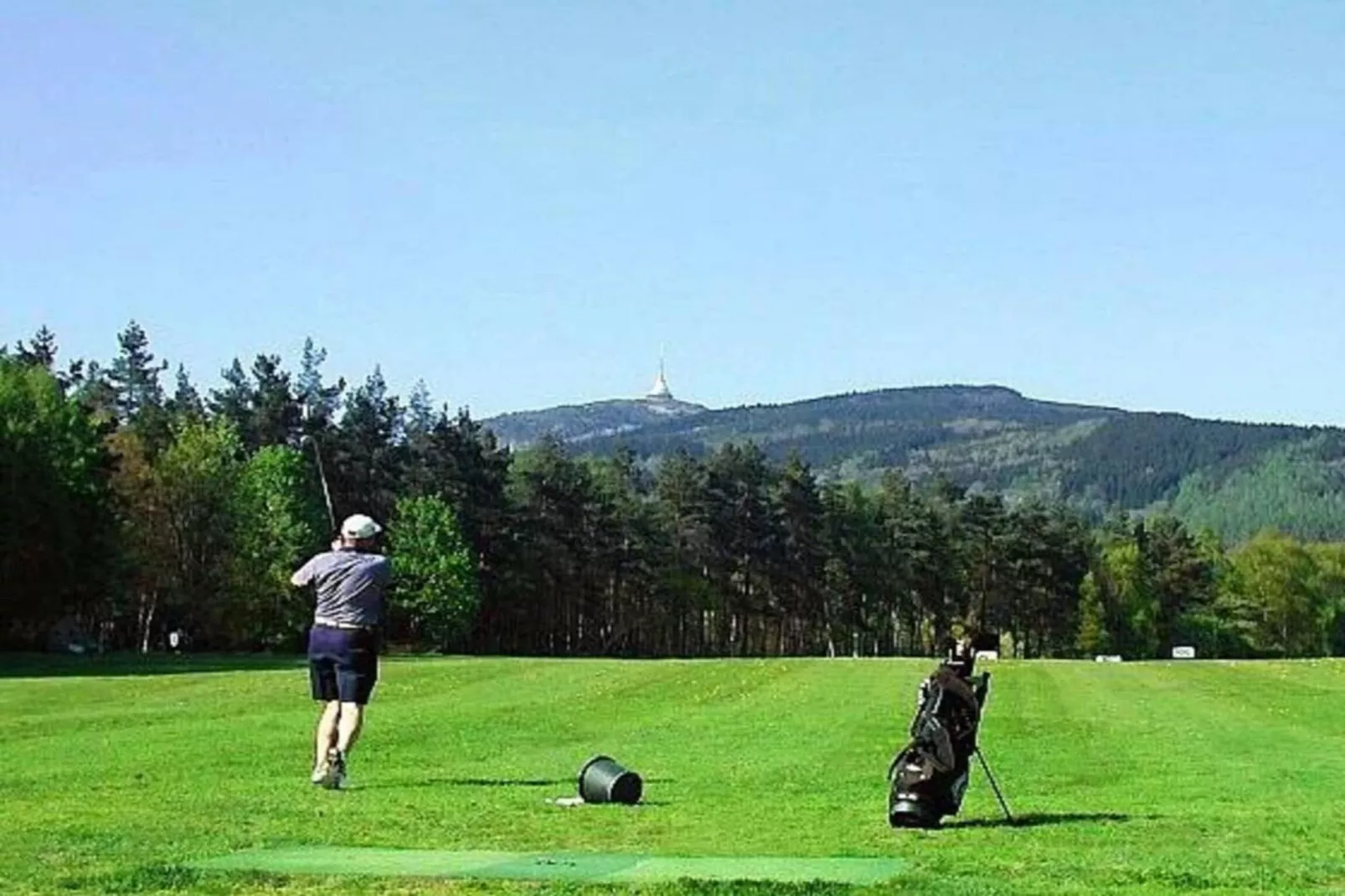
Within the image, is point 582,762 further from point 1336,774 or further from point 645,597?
point 645,597

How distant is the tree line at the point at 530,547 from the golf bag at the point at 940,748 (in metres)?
56.3

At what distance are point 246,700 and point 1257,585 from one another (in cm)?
15186

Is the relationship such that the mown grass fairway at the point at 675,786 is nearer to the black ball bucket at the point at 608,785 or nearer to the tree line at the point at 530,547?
the black ball bucket at the point at 608,785

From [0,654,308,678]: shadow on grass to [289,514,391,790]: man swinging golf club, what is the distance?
39185mm

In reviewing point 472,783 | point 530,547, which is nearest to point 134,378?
point 530,547

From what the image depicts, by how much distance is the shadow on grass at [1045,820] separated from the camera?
14.5 m

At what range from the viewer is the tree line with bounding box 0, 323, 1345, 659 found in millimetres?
83938

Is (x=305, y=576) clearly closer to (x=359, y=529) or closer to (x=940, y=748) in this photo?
(x=359, y=529)

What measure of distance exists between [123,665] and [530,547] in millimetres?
56370

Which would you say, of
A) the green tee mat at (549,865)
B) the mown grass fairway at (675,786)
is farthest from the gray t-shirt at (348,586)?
the green tee mat at (549,865)

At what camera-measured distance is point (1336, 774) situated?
2148 cm

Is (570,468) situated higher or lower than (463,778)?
higher

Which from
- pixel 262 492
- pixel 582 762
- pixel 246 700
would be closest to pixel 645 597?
pixel 262 492

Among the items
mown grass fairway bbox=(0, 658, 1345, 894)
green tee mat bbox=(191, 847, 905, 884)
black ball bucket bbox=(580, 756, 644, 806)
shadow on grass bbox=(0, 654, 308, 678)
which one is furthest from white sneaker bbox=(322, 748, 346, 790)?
shadow on grass bbox=(0, 654, 308, 678)
